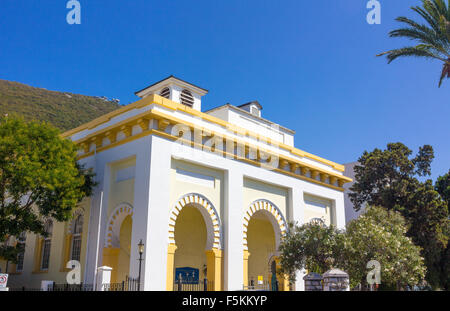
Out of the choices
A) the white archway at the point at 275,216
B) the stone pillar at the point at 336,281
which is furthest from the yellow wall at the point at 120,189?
the stone pillar at the point at 336,281

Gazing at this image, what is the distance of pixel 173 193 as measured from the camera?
16.2 meters

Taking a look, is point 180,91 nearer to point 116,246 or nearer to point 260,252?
point 116,246

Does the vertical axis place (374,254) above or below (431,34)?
below

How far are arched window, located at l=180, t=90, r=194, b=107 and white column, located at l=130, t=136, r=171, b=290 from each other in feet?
17.2

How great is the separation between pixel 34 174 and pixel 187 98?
334 inches

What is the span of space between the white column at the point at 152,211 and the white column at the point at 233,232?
10.2 ft

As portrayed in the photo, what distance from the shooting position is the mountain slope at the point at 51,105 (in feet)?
158

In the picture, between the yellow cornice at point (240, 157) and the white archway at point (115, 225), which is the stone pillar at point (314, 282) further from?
the white archway at point (115, 225)

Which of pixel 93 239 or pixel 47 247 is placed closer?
pixel 93 239

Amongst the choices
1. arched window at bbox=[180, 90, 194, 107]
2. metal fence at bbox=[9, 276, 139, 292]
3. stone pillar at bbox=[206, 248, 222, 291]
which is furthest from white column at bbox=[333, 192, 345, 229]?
metal fence at bbox=[9, 276, 139, 292]

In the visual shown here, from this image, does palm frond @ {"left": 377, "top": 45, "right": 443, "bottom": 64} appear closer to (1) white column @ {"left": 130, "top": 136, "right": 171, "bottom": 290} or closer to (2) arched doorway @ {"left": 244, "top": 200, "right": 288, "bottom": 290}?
(1) white column @ {"left": 130, "top": 136, "right": 171, "bottom": 290}

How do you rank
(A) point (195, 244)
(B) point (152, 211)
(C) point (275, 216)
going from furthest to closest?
(A) point (195, 244) < (C) point (275, 216) < (B) point (152, 211)

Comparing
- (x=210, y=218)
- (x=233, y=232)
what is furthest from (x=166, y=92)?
(x=233, y=232)

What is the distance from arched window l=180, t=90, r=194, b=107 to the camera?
820 inches
